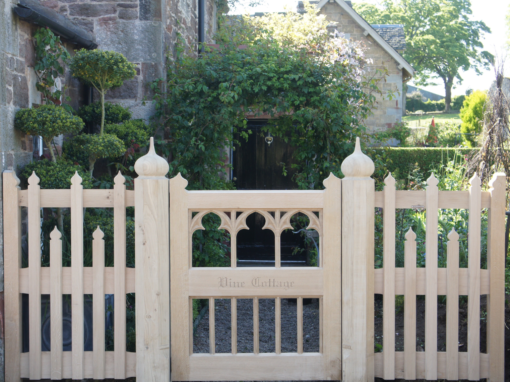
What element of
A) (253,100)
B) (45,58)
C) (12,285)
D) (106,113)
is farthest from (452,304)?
(106,113)

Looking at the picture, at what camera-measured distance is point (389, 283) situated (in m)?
3.09

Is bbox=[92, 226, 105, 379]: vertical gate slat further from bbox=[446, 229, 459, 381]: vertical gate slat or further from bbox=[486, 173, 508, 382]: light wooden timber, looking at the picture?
bbox=[486, 173, 508, 382]: light wooden timber

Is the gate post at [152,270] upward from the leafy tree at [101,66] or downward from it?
downward

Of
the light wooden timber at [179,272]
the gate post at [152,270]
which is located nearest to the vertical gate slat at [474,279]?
the light wooden timber at [179,272]

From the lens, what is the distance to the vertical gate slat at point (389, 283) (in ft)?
10.0

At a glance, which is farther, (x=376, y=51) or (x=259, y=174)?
(x=376, y=51)

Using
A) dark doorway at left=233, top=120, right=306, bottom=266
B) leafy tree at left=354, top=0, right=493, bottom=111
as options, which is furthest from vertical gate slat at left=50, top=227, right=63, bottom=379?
leafy tree at left=354, top=0, right=493, bottom=111

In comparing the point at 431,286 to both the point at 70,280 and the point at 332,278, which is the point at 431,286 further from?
the point at 70,280

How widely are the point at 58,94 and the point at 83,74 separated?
66 cm

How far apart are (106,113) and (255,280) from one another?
2.92 meters

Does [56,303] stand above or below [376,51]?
below

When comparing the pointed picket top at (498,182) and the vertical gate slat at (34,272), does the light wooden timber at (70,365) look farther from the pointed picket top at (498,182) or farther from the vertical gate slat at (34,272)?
the pointed picket top at (498,182)

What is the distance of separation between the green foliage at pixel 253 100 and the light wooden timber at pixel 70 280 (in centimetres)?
225

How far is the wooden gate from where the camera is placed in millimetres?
3037
